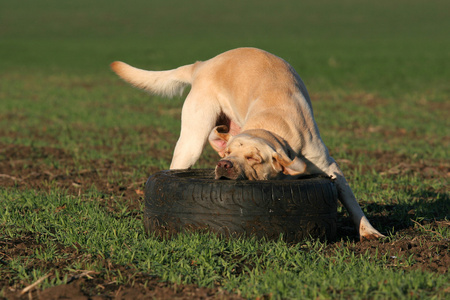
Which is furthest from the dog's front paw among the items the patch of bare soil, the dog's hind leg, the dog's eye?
the dog's hind leg

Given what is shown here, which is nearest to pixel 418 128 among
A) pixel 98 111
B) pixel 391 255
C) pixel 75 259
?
pixel 98 111

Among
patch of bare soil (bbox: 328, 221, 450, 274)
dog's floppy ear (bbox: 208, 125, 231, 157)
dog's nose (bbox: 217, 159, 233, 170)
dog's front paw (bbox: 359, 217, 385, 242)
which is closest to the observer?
patch of bare soil (bbox: 328, 221, 450, 274)

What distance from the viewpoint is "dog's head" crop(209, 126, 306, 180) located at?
16.2 ft

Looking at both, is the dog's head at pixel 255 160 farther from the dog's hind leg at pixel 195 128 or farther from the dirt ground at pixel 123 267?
the dog's hind leg at pixel 195 128

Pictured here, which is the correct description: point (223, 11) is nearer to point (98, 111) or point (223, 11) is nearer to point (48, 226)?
point (98, 111)

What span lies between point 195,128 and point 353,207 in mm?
1800

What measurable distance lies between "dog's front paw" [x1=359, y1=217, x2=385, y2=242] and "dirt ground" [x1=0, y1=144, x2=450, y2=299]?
148 millimetres

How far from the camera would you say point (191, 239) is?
470 centimetres

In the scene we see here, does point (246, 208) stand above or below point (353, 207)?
above

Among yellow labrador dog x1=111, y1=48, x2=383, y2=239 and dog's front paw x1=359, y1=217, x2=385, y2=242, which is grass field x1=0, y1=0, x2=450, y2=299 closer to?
dog's front paw x1=359, y1=217, x2=385, y2=242

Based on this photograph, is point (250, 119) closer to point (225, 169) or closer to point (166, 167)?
point (225, 169)

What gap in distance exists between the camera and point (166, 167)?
853cm

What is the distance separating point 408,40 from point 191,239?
45.9 metres

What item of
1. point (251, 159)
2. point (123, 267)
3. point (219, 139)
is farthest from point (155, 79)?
point (123, 267)
